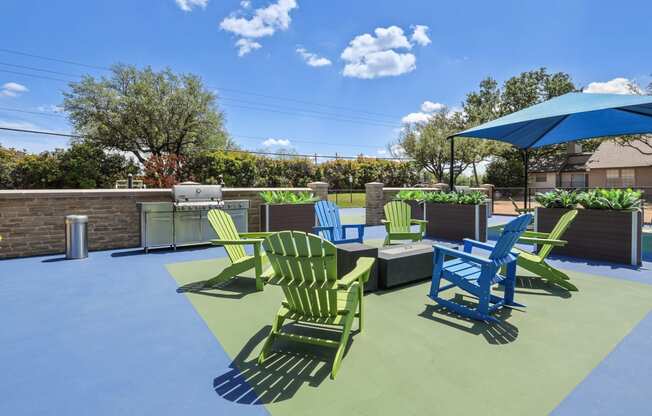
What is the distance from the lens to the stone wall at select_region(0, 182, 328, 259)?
5566mm

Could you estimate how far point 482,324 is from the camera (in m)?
2.89

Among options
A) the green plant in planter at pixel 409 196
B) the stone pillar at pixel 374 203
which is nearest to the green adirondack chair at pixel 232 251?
the green plant in planter at pixel 409 196

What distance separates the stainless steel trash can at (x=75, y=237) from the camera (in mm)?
5469

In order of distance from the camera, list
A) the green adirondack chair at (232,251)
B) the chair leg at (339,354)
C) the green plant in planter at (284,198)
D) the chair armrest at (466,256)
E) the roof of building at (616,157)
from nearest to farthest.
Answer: the chair leg at (339,354), the chair armrest at (466,256), the green adirondack chair at (232,251), the green plant in planter at (284,198), the roof of building at (616,157)

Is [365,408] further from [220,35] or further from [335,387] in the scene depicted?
[220,35]

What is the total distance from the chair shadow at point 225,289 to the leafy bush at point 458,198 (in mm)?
4839

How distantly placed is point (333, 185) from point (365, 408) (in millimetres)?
20129

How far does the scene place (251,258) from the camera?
399 cm

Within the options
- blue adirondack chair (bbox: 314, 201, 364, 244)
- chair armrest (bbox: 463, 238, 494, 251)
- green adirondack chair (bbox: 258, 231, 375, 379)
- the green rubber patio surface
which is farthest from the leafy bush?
green adirondack chair (bbox: 258, 231, 375, 379)

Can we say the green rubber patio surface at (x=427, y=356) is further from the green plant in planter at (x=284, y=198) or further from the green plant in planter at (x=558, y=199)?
the green plant in planter at (x=284, y=198)

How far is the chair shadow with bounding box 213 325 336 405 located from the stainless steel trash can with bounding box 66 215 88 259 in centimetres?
448

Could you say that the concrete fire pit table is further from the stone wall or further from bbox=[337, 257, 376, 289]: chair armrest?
the stone wall

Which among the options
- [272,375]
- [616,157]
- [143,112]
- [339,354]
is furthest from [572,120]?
[616,157]

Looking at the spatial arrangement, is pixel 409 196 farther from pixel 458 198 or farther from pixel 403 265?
pixel 403 265
